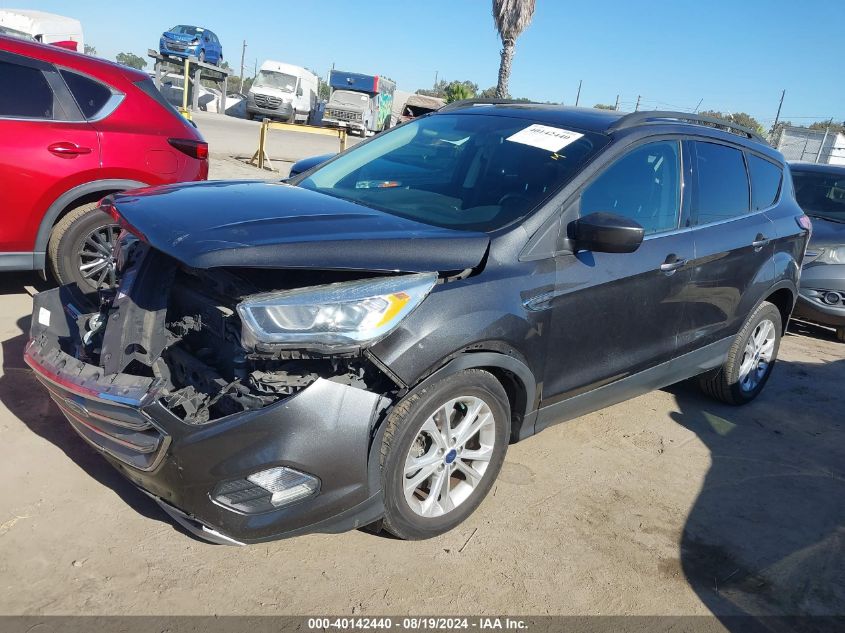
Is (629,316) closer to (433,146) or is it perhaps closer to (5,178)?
(433,146)

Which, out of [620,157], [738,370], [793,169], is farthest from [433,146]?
[793,169]

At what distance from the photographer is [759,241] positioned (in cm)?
449

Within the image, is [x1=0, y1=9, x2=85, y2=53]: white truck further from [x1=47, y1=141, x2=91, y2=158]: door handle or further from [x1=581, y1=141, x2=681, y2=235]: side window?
[x1=581, y1=141, x2=681, y2=235]: side window

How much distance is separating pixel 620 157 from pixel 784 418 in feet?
8.52

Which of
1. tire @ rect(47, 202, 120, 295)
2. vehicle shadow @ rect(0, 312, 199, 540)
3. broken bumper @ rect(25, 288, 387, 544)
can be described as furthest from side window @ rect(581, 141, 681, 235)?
tire @ rect(47, 202, 120, 295)

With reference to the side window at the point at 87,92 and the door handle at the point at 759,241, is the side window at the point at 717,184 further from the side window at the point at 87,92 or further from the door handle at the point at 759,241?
the side window at the point at 87,92

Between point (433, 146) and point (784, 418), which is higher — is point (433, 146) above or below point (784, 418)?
above

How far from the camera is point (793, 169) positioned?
332 inches

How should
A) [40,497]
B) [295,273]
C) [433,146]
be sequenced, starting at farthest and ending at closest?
[433,146]
[40,497]
[295,273]

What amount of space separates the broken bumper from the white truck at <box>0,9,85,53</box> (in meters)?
17.4

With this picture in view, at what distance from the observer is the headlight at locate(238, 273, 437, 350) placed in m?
2.43

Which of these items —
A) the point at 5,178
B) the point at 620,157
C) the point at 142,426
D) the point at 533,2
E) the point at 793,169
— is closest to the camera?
the point at 142,426

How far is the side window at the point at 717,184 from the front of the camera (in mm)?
4043

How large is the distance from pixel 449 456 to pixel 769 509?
1882 mm
